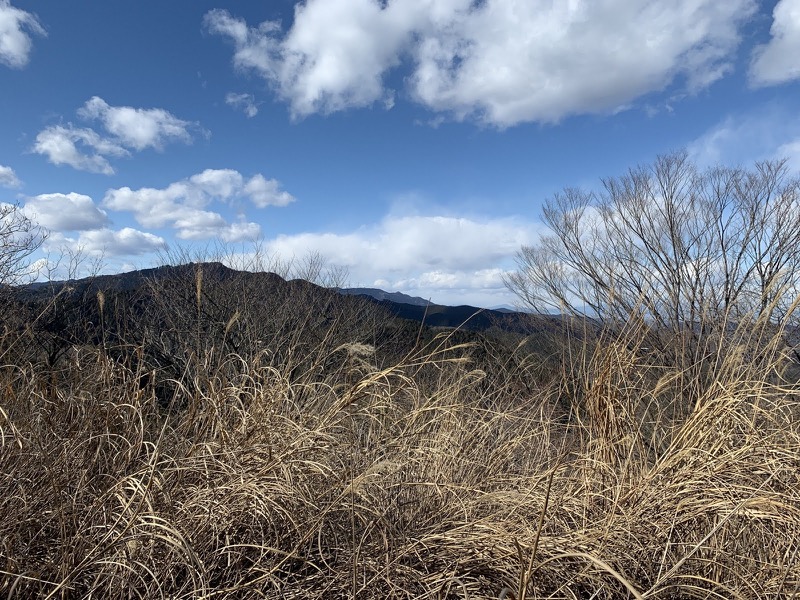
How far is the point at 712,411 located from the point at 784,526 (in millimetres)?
418

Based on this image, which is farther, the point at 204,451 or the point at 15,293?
the point at 15,293

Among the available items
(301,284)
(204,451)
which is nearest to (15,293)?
(301,284)

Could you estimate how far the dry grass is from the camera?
1.35 meters

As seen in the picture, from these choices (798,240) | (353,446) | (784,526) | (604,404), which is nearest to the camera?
(784,526)

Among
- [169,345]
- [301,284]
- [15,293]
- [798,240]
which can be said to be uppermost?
[798,240]

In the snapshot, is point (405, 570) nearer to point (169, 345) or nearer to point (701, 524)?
point (701, 524)

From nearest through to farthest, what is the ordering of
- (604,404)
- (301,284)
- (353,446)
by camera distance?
(353,446)
(604,404)
(301,284)

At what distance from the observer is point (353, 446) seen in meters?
2.02

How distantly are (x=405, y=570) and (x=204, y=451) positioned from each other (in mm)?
1049

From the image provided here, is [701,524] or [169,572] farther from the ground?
[701,524]

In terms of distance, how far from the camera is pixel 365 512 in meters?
1.75

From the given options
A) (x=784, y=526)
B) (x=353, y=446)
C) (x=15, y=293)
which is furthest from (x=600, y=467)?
(x=15, y=293)

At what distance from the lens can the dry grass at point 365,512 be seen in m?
1.35

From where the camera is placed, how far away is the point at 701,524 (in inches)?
65.2
